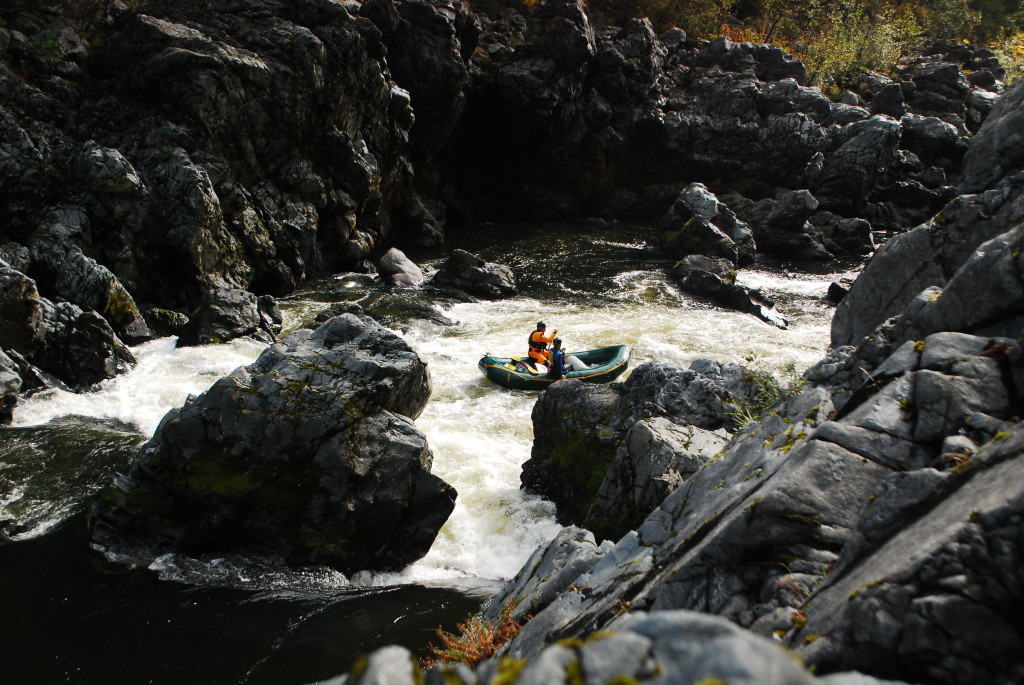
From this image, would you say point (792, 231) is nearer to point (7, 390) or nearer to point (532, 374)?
point (532, 374)

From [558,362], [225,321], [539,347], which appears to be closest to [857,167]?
[539,347]

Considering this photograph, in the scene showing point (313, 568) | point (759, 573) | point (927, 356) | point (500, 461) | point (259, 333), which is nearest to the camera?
point (759, 573)

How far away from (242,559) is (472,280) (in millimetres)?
17903

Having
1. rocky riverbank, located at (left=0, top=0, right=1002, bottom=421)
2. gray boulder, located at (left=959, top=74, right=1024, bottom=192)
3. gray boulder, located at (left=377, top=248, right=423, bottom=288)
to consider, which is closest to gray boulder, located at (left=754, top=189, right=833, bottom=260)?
rocky riverbank, located at (left=0, top=0, right=1002, bottom=421)

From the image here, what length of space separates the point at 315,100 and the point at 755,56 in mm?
32946

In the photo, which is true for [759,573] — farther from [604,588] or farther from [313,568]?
[313,568]

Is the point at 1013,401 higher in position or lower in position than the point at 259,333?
higher

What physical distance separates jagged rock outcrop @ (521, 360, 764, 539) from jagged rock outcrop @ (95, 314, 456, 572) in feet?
6.65

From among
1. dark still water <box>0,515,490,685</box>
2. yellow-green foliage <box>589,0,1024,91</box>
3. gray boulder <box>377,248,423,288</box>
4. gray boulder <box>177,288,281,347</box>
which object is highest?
yellow-green foliage <box>589,0,1024,91</box>

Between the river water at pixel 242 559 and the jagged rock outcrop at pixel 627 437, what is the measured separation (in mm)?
764

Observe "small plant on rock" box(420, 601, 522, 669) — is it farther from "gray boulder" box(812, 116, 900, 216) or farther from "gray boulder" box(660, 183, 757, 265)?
"gray boulder" box(812, 116, 900, 216)

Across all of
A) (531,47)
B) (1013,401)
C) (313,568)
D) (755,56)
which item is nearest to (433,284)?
(313,568)

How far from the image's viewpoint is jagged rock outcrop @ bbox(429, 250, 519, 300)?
26.5m

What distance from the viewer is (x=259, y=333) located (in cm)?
1975
